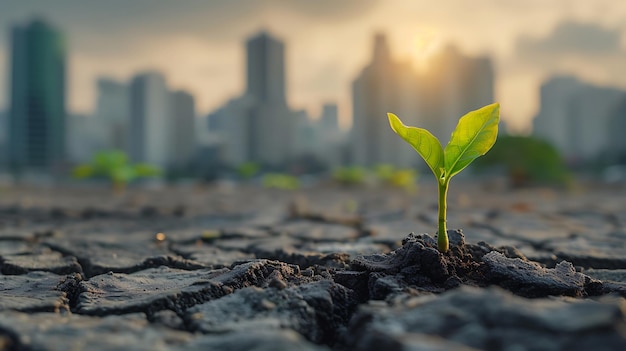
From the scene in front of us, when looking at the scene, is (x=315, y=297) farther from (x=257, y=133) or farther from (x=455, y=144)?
(x=257, y=133)

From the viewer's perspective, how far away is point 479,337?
685 millimetres

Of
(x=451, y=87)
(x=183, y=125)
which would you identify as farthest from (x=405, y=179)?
(x=183, y=125)

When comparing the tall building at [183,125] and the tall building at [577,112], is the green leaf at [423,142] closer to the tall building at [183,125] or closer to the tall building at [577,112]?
the tall building at [577,112]

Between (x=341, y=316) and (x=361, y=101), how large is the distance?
967 inches

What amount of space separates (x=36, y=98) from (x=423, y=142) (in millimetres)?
63756

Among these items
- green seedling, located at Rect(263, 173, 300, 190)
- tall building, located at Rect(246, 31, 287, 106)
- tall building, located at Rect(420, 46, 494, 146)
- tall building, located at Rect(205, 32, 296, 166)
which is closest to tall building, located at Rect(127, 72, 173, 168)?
tall building, located at Rect(205, 32, 296, 166)

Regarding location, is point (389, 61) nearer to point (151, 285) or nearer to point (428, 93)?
A: point (428, 93)

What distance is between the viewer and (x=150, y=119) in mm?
48906

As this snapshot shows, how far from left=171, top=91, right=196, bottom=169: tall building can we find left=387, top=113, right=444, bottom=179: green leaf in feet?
163

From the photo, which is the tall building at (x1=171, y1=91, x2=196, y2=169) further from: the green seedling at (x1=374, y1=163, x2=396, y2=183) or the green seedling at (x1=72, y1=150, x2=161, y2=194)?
the green seedling at (x1=72, y1=150, x2=161, y2=194)

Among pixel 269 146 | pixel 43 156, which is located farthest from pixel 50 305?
pixel 43 156

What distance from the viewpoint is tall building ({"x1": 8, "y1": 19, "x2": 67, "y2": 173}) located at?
53406 millimetres

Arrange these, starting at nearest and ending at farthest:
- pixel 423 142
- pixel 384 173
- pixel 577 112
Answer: pixel 423 142 < pixel 384 173 < pixel 577 112

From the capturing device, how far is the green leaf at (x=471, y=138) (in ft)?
3.51
